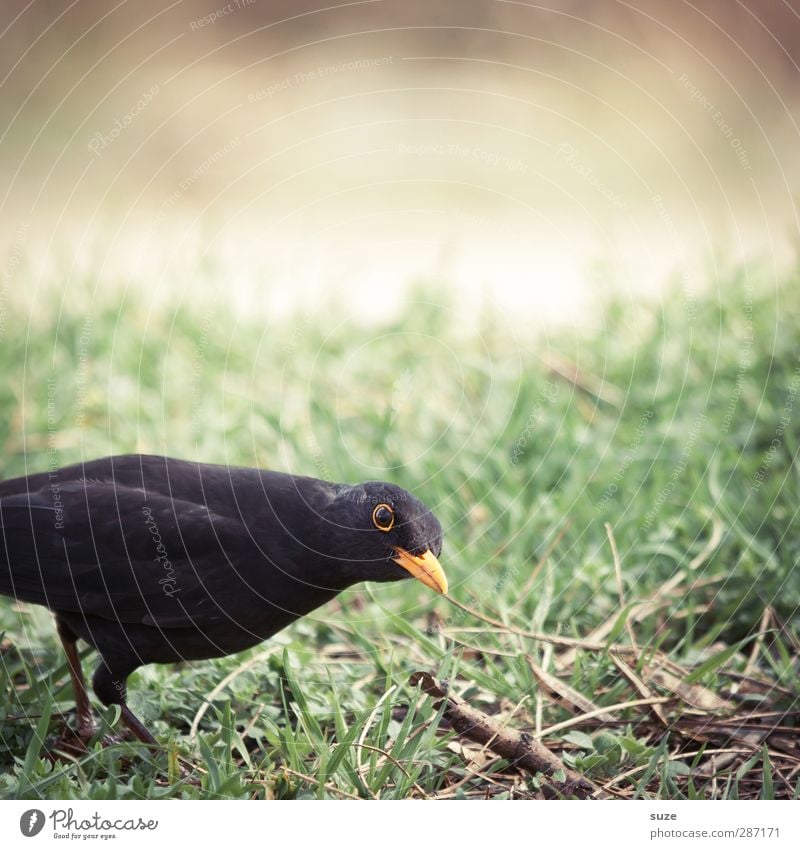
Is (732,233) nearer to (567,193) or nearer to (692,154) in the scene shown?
(692,154)

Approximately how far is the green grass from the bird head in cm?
41

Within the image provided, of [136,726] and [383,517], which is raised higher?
[383,517]

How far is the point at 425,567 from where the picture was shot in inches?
104

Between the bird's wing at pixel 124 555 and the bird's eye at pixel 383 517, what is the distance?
383mm

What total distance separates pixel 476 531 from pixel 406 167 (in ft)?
7.43

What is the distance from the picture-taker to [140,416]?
4711mm

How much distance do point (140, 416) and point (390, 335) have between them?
1341mm

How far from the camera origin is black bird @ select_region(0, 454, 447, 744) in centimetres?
272

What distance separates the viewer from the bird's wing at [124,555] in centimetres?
278

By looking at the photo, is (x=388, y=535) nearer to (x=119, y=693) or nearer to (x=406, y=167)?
(x=119, y=693)

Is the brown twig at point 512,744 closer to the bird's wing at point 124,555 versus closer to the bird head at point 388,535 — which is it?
the bird head at point 388,535

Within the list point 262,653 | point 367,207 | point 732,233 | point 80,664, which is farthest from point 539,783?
point 732,233

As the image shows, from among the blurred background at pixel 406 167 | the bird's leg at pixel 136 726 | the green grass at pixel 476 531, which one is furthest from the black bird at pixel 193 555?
the blurred background at pixel 406 167

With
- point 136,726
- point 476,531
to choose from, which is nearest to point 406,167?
point 476,531
